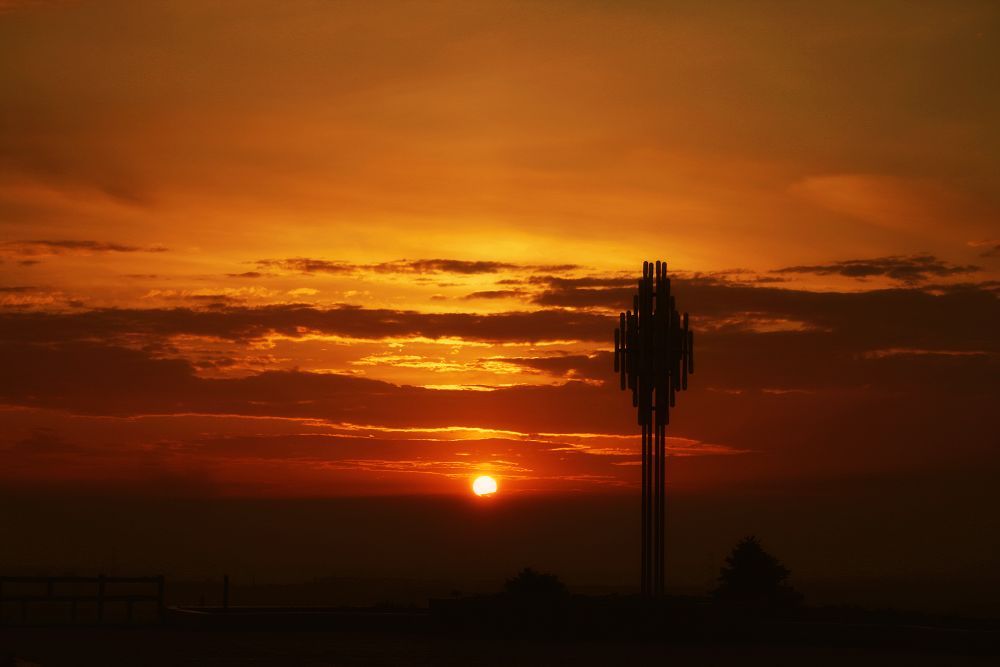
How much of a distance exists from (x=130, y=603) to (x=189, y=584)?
97.8 m

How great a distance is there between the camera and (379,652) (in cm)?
2530

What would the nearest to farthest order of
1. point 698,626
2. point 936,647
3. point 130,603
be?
point 936,647 → point 698,626 → point 130,603

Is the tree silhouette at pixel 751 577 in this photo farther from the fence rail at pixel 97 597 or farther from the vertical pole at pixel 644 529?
the fence rail at pixel 97 597

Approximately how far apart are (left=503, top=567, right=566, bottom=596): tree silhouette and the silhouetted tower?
285 centimetres

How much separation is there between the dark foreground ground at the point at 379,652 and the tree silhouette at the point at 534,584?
480 cm

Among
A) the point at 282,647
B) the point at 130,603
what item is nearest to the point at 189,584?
the point at 130,603

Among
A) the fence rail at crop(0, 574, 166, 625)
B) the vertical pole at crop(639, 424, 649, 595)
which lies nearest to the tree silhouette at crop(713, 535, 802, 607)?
the vertical pole at crop(639, 424, 649, 595)

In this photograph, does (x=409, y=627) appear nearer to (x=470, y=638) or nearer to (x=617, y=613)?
(x=470, y=638)

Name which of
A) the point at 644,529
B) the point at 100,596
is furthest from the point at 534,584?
the point at 100,596

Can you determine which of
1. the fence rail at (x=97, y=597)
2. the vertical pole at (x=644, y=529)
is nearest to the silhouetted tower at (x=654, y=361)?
the vertical pole at (x=644, y=529)

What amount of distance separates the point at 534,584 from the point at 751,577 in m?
5.66

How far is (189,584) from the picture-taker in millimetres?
127688

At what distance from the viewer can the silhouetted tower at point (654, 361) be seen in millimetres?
32062

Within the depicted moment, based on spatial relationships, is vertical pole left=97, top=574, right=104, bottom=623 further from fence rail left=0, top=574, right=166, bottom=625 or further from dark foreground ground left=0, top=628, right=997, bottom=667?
dark foreground ground left=0, top=628, right=997, bottom=667
